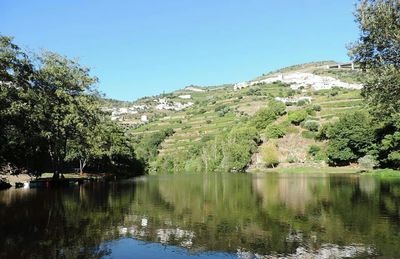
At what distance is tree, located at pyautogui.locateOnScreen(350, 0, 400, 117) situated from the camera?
34.2m

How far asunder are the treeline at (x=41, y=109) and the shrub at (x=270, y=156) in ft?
228

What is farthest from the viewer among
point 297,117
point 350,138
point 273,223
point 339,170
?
point 297,117

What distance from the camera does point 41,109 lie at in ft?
202

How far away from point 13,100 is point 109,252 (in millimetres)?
40765

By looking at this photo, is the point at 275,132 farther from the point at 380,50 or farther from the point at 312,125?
the point at 380,50

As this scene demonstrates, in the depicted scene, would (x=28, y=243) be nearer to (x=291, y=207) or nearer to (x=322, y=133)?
(x=291, y=207)

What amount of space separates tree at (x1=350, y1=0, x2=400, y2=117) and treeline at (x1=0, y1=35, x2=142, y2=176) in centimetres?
3791

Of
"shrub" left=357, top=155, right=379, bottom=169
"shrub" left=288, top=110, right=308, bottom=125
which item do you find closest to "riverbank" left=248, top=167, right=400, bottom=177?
"shrub" left=357, top=155, right=379, bottom=169

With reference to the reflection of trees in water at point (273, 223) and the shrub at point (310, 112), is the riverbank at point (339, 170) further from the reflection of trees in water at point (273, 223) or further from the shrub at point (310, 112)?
the reflection of trees in water at point (273, 223)

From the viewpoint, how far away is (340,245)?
18.5 m

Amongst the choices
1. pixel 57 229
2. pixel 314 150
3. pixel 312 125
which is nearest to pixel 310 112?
pixel 312 125

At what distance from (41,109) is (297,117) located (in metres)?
111

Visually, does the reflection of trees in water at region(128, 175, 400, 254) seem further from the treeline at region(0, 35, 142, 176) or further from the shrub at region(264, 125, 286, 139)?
the shrub at region(264, 125, 286, 139)

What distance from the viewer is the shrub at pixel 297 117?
509ft
